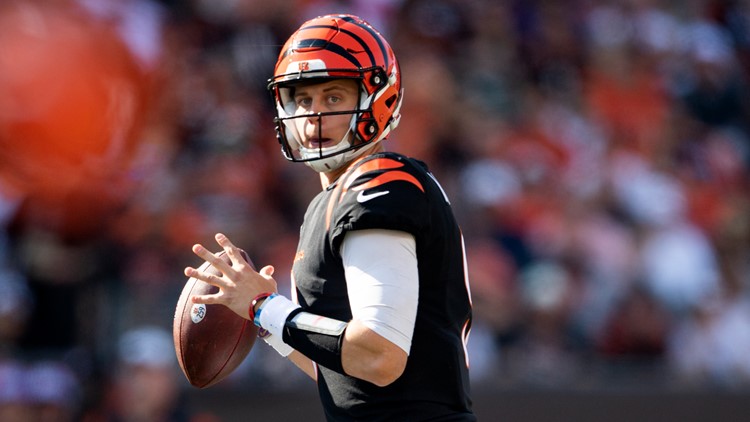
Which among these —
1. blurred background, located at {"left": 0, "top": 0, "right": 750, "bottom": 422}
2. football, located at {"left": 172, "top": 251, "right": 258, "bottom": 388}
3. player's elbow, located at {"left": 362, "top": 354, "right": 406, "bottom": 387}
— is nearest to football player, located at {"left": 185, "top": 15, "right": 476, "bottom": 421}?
player's elbow, located at {"left": 362, "top": 354, "right": 406, "bottom": 387}

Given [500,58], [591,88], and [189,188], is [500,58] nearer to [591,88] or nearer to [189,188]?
[591,88]

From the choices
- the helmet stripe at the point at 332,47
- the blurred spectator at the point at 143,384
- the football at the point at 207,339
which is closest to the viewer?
the helmet stripe at the point at 332,47

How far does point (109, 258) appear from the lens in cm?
716

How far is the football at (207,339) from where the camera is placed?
11.8 feet

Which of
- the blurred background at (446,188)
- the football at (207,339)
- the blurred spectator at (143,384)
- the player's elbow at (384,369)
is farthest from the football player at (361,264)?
the blurred background at (446,188)

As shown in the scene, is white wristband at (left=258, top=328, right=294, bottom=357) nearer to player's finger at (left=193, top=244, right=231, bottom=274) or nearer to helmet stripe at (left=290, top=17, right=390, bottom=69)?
player's finger at (left=193, top=244, right=231, bottom=274)

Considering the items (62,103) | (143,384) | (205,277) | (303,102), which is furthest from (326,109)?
(62,103)

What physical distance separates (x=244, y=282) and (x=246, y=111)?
5.52 meters

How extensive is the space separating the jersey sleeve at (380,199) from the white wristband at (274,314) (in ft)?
0.67

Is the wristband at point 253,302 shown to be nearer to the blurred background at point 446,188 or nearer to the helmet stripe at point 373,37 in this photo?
the helmet stripe at point 373,37

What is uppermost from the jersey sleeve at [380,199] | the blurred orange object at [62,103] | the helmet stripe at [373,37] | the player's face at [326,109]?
the blurred orange object at [62,103]

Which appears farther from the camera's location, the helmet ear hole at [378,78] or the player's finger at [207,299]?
the helmet ear hole at [378,78]

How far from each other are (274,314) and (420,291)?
1.33 ft

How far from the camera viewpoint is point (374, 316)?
9.66 ft
